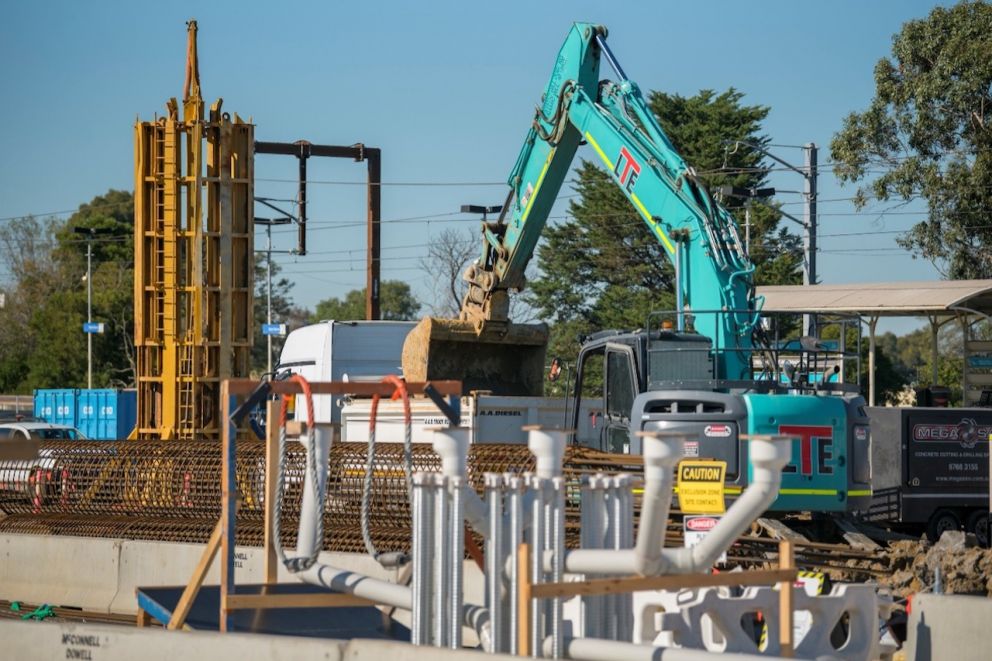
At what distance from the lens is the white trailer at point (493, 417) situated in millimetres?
18547

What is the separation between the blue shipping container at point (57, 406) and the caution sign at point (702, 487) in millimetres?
40099

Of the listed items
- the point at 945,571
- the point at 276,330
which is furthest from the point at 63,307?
the point at 945,571

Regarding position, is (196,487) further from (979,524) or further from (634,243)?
(634,243)

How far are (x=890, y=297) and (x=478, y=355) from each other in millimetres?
8470

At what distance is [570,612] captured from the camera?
8.60m

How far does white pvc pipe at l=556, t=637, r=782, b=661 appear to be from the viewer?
6.88 metres

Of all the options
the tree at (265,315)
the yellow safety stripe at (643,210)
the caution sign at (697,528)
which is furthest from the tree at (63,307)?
the caution sign at (697,528)

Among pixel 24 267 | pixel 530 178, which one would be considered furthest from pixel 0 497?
pixel 24 267

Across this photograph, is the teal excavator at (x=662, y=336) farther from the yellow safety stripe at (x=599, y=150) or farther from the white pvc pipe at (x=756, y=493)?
the white pvc pipe at (x=756, y=493)

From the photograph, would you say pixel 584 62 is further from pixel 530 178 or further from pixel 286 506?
pixel 286 506

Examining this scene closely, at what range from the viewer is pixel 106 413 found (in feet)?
155

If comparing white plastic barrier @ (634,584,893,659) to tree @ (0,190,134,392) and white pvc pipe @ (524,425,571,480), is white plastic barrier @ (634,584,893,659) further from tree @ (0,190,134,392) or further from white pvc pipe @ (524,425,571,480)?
tree @ (0,190,134,392)

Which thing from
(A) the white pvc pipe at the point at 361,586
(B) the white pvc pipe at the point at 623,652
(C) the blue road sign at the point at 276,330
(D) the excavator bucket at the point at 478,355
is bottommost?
(B) the white pvc pipe at the point at 623,652

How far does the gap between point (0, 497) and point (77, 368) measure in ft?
188
